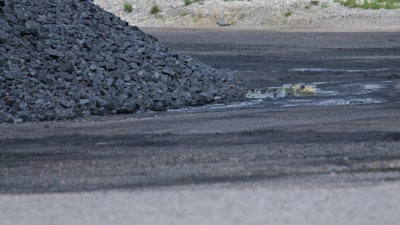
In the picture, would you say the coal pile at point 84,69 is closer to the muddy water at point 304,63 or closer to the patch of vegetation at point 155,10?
the muddy water at point 304,63

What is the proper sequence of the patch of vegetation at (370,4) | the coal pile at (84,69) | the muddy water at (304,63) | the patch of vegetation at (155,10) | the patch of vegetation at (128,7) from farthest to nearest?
the patch of vegetation at (128,7) → the patch of vegetation at (155,10) → the patch of vegetation at (370,4) → the muddy water at (304,63) → the coal pile at (84,69)

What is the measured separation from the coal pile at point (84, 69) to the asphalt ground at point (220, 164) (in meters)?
0.71

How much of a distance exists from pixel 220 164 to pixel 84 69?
29.6 feet

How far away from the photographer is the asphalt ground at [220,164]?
9.76 m

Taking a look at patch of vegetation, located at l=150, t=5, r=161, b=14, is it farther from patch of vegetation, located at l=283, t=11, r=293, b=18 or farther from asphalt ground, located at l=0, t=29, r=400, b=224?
asphalt ground, located at l=0, t=29, r=400, b=224

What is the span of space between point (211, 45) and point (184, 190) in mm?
26661

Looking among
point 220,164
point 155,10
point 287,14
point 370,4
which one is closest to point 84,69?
point 220,164

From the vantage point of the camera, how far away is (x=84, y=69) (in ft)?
70.8

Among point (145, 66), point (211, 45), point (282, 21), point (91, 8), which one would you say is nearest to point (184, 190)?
point (145, 66)

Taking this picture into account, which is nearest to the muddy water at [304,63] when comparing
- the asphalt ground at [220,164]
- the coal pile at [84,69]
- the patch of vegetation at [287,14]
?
the asphalt ground at [220,164]

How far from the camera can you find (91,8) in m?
24.8

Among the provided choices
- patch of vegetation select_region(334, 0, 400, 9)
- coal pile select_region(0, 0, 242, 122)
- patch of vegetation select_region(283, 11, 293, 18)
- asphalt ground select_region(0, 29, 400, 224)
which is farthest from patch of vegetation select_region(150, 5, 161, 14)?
asphalt ground select_region(0, 29, 400, 224)

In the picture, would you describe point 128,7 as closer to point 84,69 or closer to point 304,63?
point 304,63

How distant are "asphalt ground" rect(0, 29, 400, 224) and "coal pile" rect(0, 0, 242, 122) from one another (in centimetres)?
71
